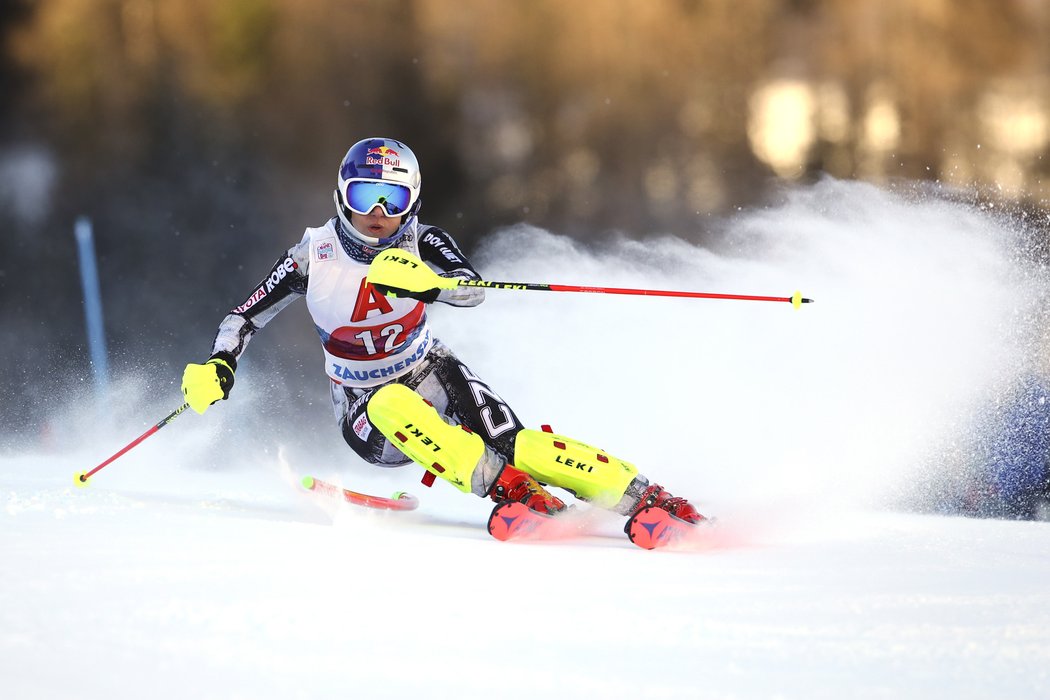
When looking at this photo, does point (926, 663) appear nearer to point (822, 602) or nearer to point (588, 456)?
point (822, 602)

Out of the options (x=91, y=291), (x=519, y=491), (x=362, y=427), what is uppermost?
(x=91, y=291)

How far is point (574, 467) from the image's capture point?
2902 millimetres

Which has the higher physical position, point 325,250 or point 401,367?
point 325,250

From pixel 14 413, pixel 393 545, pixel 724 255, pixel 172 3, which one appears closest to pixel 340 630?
pixel 393 545

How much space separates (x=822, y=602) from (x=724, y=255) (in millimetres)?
3617

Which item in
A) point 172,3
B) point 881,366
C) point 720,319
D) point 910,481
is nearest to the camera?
point 910,481

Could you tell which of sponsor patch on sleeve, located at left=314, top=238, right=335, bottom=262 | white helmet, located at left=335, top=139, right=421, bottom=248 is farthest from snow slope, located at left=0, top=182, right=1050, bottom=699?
white helmet, located at left=335, top=139, right=421, bottom=248

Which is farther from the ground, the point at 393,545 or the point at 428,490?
the point at 428,490

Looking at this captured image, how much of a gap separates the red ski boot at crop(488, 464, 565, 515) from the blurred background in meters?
3.07

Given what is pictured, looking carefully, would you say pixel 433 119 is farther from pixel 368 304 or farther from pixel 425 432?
pixel 425 432

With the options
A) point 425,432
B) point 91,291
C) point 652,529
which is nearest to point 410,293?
point 425,432

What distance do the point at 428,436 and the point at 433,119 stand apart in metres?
3.54

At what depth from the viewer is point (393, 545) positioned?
95.6 inches

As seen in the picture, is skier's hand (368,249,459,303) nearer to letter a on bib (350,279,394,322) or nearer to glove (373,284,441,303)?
glove (373,284,441,303)
